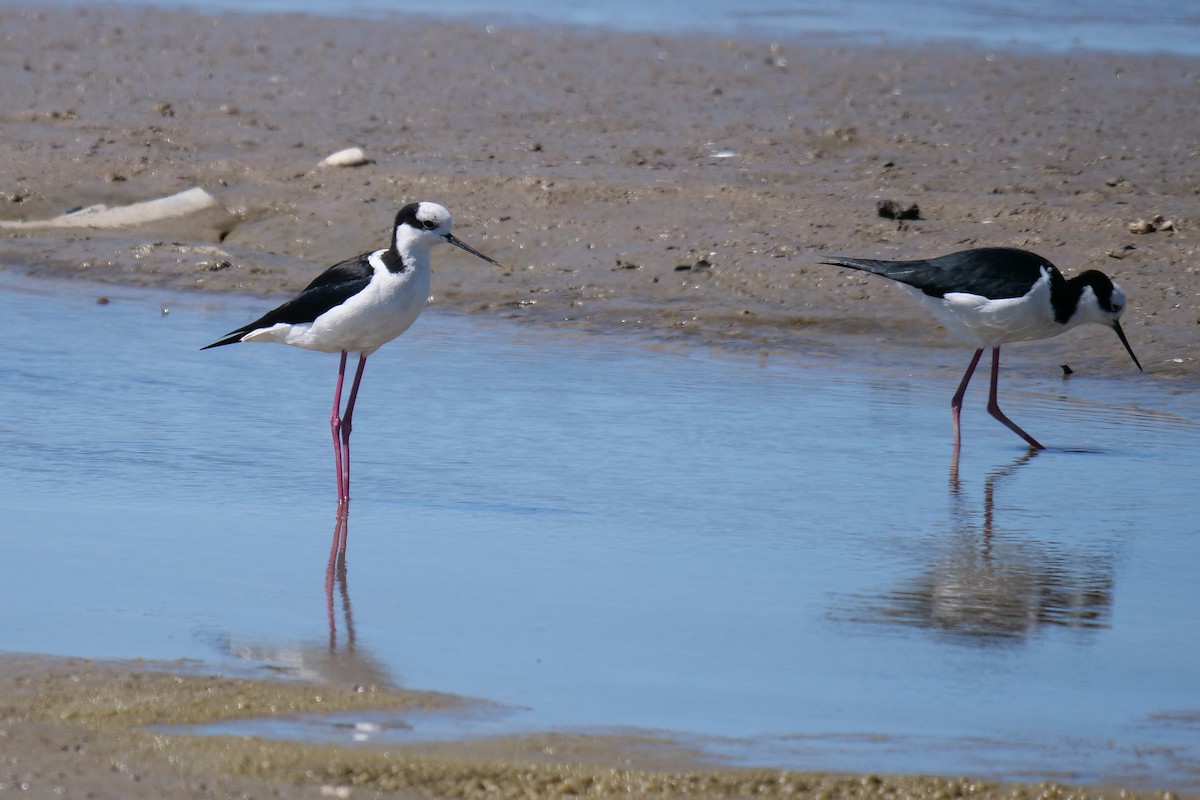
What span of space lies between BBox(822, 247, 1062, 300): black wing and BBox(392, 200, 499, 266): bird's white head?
2.06 metres

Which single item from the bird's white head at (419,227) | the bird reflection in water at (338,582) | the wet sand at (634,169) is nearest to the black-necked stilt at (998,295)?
the wet sand at (634,169)

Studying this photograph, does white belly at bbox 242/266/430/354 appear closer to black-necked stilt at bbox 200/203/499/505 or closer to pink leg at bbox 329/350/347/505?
black-necked stilt at bbox 200/203/499/505

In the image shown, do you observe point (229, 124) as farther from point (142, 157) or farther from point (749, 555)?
point (749, 555)

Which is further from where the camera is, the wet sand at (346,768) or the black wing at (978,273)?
the black wing at (978,273)

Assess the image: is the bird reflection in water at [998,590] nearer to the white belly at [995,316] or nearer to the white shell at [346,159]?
the white belly at [995,316]

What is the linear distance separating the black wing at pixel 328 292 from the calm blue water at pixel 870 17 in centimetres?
1192

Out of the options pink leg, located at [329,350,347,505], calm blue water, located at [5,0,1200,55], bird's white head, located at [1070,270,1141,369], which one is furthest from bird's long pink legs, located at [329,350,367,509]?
calm blue water, located at [5,0,1200,55]

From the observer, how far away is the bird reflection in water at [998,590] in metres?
4.70

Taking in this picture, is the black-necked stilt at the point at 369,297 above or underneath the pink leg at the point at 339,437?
above

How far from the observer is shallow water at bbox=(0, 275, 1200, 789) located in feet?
13.3

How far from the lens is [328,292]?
626 centimetres

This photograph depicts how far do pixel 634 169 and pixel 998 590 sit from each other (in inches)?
265

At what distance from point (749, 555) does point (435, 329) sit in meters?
3.92

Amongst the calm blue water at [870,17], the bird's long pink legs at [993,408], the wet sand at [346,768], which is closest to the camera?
the wet sand at [346,768]
